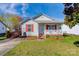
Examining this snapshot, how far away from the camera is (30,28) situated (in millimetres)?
4328

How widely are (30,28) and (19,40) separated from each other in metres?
0.24

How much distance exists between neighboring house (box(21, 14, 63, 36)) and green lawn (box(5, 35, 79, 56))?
0.10m

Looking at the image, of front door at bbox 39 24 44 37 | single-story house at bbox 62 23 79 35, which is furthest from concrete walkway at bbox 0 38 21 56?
single-story house at bbox 62 23 79 35

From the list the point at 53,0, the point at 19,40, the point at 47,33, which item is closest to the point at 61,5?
the point at 53,0

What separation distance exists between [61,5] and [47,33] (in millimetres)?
441

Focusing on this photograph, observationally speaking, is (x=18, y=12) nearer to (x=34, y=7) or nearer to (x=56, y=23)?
(x=34, y=7)

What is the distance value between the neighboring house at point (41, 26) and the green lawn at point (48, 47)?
99 millimetres

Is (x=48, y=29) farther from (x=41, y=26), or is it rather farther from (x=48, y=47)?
(x=48, y=47)

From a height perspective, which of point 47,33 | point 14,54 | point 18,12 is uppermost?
point 18,12

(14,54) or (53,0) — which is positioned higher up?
(53,0)

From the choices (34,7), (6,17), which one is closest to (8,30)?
(6,17)

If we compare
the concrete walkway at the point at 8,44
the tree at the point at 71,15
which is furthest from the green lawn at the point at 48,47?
the tree at the point at 71,15

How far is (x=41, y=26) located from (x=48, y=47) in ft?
1.02

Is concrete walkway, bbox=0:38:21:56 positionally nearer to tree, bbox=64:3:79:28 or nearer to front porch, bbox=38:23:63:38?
A: front porch, bbox=38:23:63:38
